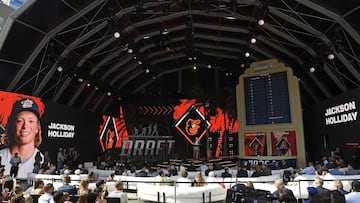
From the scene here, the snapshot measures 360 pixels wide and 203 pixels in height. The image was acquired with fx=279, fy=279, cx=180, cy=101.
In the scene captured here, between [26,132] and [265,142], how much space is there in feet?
42.0

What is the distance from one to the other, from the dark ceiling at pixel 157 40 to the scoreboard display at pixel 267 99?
2099 mm

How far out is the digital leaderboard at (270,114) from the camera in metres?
15.4

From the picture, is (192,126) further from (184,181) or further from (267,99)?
(184,181)

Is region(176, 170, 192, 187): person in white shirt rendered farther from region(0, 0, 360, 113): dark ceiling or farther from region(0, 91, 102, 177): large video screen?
region(0, 91, 102, 177): large video screen

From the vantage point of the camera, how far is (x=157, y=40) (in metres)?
19.3

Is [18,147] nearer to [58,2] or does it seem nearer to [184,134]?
[58,2]

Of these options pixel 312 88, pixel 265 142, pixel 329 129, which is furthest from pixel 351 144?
pixel 312 88

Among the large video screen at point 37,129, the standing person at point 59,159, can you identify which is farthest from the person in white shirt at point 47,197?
the standing person at point 59,159

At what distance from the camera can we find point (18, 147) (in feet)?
43.4

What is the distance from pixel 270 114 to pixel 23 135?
43.1 ft

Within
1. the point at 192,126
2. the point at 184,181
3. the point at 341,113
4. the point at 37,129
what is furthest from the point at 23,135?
the point at 341,113

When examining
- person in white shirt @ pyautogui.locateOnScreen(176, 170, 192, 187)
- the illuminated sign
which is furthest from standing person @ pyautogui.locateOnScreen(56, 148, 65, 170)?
the illuminated sign

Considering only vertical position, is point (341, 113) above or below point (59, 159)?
above

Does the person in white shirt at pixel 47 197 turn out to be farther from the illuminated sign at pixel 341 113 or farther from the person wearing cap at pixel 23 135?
the illuminated sign at pixel 341 113
